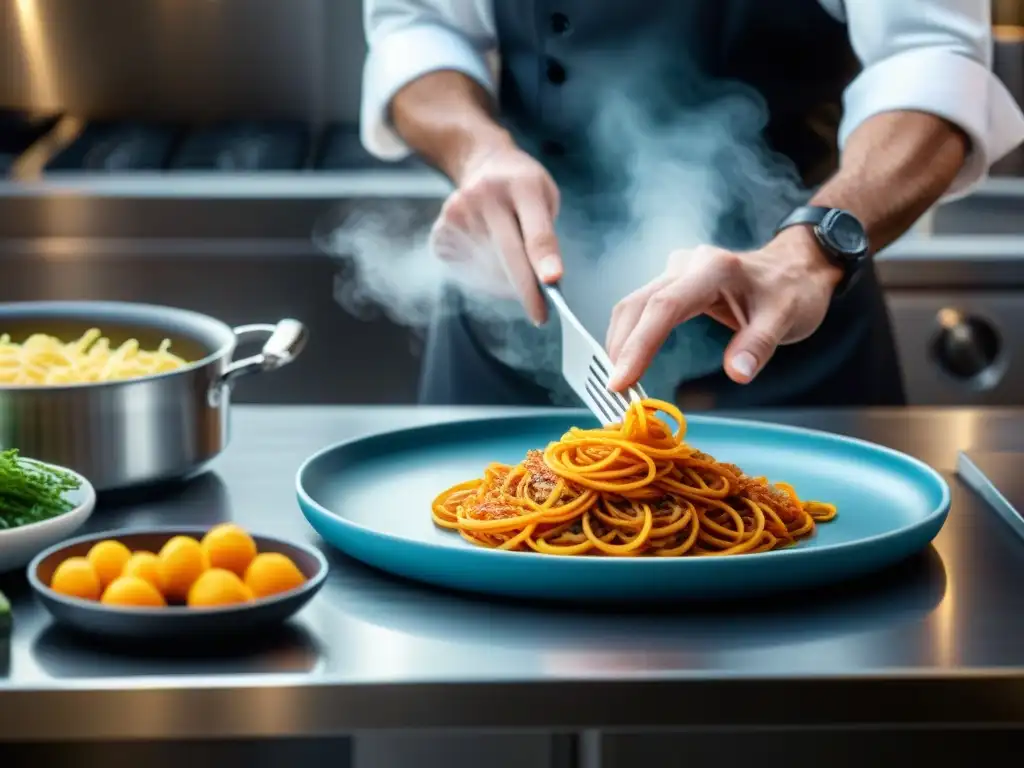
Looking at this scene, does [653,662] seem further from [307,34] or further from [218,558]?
[307,34]

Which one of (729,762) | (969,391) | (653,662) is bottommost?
(969,391)

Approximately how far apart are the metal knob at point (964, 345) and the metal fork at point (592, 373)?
1525mm

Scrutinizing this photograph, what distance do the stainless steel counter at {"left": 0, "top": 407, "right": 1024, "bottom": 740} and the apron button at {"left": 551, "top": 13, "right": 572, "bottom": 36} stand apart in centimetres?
115

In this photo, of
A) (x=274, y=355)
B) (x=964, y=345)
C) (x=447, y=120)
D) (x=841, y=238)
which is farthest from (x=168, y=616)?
(x=964, y=345)

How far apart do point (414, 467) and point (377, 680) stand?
1.55ft

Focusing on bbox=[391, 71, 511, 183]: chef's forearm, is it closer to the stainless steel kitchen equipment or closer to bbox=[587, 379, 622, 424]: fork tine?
bbox=[587, 379, 622, 424]: fork tine

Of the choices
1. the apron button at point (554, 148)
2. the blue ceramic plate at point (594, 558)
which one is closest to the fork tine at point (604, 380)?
the blue ceramic plate at point (594, 558)

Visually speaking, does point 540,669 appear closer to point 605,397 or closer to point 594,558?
point 594,558

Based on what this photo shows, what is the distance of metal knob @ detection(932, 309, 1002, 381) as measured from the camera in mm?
2742

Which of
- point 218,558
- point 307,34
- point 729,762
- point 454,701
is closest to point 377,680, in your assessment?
point 454,701

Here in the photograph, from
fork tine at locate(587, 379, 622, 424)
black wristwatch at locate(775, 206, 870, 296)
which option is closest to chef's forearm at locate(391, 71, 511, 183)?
black wristwatch at locate(775, 206, 870, 296)

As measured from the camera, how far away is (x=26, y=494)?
112 centimetres

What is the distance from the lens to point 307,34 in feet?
10.1

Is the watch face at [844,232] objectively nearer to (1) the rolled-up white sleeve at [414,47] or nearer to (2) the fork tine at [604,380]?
(2) the fork tine at [604,380]
